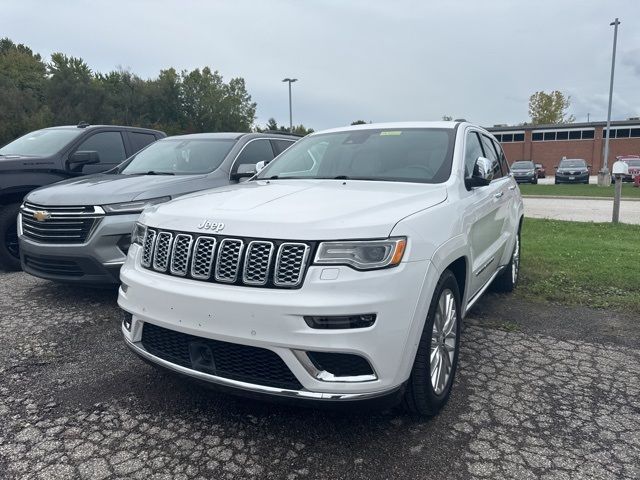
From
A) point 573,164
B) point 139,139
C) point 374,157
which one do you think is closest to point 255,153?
point 139,139

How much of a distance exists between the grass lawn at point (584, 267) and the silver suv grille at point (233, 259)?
389 centimetres

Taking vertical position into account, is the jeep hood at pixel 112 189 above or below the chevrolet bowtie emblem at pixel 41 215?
above

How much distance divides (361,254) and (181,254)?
1.01 metres

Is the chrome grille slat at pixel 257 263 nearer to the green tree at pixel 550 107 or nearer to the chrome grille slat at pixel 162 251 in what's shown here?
the chrome grille slat at pixel 162 251

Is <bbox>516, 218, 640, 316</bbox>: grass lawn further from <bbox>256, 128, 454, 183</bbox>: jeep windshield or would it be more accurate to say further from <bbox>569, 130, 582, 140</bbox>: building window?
<bbox>569, 130, 582, 140</bbox>: building window

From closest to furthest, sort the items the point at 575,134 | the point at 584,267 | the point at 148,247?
1. the point at 148,247
2. the point at 584,267
3. the point at 575,134

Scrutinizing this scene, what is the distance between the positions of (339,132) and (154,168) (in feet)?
8.85

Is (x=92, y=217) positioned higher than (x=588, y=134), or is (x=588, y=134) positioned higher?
(x=588, y=134)

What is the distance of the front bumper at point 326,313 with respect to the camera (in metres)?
2.34

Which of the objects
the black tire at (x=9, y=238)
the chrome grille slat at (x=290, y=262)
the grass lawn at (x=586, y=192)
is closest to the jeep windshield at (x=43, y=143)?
the black tire at (x=9, y=238)

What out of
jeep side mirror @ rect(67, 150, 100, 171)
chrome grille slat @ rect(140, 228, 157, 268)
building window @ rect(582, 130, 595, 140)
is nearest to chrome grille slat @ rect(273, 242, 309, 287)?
chrome grille slat @ rect(140, 228, 157, 268)

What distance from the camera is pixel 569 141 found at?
167 ft

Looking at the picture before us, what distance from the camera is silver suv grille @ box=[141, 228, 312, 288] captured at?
8.05 feet

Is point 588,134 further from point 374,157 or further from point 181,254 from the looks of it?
point 181,254
